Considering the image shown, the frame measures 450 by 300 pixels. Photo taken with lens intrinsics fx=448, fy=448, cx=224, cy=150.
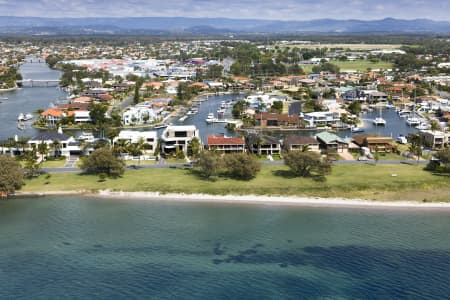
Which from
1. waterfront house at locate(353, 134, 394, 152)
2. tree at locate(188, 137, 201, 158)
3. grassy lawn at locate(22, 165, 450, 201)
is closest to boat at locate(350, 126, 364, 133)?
waterfront house at locate(353, 134, 394, 152)

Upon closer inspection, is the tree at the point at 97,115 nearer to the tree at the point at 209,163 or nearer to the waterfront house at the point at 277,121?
the waterfront house at the point at 277,121

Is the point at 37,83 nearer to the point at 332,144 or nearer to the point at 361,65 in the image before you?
the point at 332,144

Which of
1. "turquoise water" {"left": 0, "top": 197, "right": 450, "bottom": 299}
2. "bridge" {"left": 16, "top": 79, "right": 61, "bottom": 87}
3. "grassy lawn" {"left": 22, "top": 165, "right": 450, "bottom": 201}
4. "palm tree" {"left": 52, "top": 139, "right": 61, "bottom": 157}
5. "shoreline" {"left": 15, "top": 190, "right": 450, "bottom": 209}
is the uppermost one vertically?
"bridge" {"left": 16, "top": 79, "right": 61, "bottom": 87}

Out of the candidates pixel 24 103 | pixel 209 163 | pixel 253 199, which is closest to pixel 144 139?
pixel 209 163

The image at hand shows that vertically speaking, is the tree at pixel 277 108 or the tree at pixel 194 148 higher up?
the tree at pixel 277 108

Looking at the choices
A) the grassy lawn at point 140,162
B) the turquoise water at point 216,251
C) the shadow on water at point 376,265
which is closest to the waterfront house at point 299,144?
the turquoise water at point 216,251

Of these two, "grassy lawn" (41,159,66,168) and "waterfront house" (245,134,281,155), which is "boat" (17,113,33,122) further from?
"waterfront house" (245,134,281,155)
